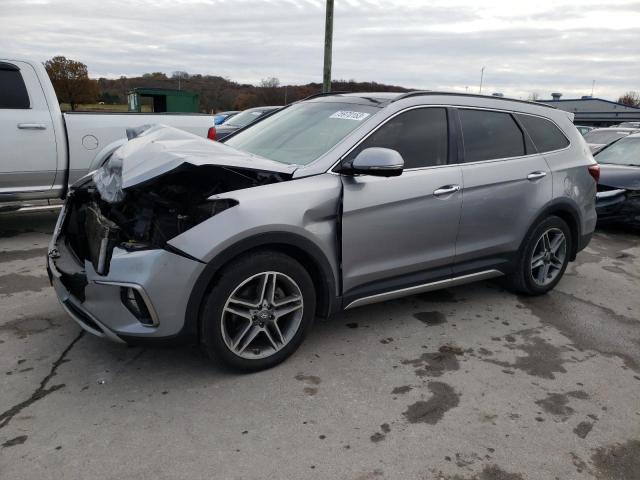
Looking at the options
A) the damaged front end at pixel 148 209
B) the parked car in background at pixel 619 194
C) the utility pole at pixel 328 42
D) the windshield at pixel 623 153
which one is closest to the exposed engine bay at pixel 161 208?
the damaged front end at pixel 148 209

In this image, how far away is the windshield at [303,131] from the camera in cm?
359

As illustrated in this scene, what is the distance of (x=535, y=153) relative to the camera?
14.6ft

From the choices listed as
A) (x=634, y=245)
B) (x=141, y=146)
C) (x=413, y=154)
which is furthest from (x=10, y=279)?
(x=634, y=245)

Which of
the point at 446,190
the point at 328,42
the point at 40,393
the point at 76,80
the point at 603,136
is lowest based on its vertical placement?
the point at 40,393

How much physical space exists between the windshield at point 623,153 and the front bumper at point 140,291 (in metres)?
7.67

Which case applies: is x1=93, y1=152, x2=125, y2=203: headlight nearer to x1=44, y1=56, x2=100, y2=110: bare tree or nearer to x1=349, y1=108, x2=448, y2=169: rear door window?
x1=349, y1=108, x2=448, y2=169: rear door window

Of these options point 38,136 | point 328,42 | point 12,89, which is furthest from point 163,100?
point 38,136

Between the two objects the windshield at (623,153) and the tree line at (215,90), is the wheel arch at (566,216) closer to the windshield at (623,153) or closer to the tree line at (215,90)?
the windshield at (623,153)

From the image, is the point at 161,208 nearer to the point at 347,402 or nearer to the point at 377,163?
the point at 377,163

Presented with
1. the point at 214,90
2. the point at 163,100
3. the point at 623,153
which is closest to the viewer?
the point at 623,153

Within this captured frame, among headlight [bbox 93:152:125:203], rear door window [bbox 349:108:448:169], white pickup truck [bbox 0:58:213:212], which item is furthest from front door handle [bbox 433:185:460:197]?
white pickup truck [bbox 0:58:213:212]

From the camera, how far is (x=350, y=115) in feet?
12.5

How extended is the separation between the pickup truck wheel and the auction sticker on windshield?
3.83 ft

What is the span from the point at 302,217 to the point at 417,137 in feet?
3.88
